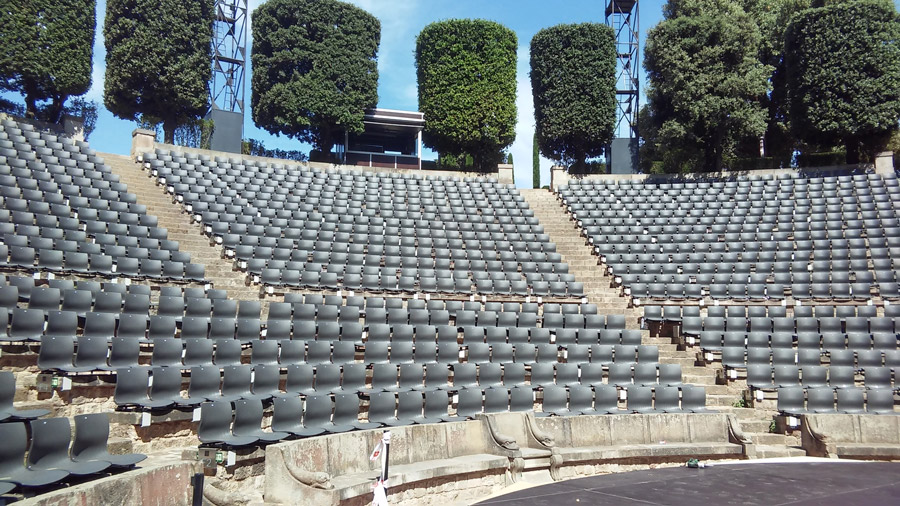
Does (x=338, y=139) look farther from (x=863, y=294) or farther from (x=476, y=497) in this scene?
(x=476, y=497)

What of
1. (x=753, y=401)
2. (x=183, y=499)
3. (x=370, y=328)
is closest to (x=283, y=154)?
(x=370, y=328)

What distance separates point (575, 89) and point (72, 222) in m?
21.9

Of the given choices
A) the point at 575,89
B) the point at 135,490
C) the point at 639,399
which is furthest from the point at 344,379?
the point at 575,89

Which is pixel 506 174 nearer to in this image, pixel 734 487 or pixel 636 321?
pixel 636 321

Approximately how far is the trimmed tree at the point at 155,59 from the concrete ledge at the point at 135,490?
23134 millimetres

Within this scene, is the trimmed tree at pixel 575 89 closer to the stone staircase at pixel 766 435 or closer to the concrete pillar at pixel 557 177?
the concrete pillar at pixel 557 177

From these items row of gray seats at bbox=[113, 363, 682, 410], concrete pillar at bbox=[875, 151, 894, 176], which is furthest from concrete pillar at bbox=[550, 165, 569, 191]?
row of gray seats at bbox=[113, 363, 682, 410]

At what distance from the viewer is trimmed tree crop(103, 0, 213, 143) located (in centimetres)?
2539

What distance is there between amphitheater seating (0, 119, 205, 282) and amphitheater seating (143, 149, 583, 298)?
2.01 metres

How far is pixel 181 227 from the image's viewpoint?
18062 mm

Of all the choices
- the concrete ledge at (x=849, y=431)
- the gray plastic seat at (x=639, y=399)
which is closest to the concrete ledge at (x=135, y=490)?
the gray plastic seat at (x=639, y=399)

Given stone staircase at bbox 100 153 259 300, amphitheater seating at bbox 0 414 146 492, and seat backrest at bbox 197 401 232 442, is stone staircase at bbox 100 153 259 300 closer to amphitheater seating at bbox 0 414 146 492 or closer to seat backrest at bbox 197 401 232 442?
seat backrest at bbox 197 401 232 442

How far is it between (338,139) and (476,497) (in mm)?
24673

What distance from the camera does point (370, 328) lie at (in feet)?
41.8
